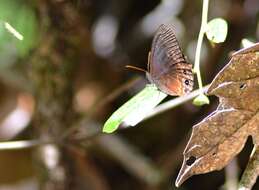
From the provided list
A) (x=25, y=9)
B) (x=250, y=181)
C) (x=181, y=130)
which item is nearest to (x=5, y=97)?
(x=181, y=130)

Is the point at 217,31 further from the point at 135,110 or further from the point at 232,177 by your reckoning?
the point at 232,177

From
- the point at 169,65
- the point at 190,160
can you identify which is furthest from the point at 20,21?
the point at 190,160

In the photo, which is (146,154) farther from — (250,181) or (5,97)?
(250,181)

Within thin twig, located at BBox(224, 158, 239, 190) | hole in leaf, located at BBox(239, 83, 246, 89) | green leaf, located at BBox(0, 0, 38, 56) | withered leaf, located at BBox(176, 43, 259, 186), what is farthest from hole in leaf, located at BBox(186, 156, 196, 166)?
thin twig, located at BBox(224, 158, 239, 190)

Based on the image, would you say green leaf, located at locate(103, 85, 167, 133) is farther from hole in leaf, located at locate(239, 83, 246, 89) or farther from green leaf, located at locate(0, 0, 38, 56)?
green leaf, located at locate(0, 0, 38, 56)

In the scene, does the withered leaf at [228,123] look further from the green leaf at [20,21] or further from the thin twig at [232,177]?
the thin twig at [232,177]
